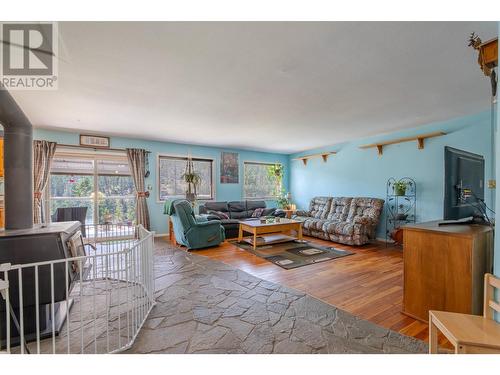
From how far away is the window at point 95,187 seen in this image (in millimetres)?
4801

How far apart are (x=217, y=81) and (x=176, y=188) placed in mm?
4001

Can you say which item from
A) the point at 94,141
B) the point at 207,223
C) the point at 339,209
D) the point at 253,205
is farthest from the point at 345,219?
the point at 94,141

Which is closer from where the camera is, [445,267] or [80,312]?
[80,312]

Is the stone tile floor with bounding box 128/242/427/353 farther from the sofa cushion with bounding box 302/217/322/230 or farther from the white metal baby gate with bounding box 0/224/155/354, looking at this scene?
the sofa cushion with bounding box 302/217/322/230

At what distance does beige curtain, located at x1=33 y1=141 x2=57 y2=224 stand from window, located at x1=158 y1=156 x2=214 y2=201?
6.92 feet

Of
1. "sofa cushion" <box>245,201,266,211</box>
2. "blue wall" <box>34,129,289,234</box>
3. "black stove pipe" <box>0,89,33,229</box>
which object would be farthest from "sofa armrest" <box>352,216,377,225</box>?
"black stove pipe" <box>0,89,33,229</box>

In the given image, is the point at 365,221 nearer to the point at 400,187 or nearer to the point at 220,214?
the point at 400,187

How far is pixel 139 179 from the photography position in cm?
539

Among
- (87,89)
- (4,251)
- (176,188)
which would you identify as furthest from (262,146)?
(4,251)

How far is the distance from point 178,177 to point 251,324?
15.4 ft

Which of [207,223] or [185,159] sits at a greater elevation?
[185,159]

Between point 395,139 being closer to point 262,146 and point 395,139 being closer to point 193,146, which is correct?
point 262,146

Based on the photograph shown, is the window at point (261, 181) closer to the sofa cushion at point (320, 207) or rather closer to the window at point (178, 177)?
the window at point (178, 177)

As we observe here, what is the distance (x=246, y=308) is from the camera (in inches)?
90.0
